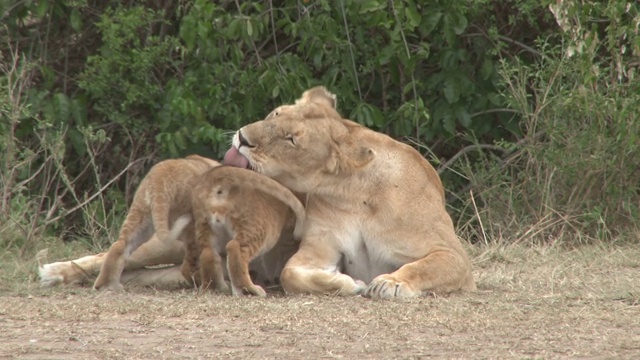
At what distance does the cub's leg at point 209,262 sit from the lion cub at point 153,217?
0.57 feet

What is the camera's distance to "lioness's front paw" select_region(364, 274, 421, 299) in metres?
4.99

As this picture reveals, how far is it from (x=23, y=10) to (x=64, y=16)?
13.1 inches

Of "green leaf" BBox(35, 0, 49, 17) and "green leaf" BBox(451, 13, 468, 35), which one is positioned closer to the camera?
"green leaf" BBox(451, 13, 468, 35)

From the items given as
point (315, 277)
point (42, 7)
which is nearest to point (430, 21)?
point (42, 7)

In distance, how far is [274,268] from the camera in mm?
5648

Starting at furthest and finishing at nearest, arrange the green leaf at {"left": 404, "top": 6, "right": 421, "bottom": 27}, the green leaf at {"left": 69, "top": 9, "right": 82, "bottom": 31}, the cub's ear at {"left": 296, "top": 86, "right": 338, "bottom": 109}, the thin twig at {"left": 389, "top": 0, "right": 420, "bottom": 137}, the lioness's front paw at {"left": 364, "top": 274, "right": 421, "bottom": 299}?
1. the green leaf at {"left": 69, "top": 9, "right": 82, "bottom": 31}
2. the thin twig at {"left": 389, "top": 0, "right": 420, "bottom": 137}
3. the green leaf at {"left": 404, "top": 6, "right": 421, "bottom": 27}
4. the cub's ear at {"left": 296, "top": 86, "right": 338, "bottom": 109}
5. the lioness's front paw at {"left": 364, "top": 274, "right": 421, "bottom": 299}

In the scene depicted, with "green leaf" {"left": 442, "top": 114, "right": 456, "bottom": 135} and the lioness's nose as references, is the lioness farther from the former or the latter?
"green leaf" {"left": 442, "top": 114, "right": 456, "bottom": 135}

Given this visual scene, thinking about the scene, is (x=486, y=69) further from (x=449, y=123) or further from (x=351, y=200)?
(x=351, y=200)

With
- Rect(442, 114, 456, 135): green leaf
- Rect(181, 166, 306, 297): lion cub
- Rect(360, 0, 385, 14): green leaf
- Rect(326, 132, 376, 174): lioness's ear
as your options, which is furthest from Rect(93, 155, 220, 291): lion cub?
Rect(442, 114, 456, 135): green leaf

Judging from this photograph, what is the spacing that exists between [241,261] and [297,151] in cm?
58

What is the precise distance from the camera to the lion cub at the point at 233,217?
512 cm

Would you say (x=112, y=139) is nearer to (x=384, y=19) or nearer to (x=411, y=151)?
(x=384, y=19)

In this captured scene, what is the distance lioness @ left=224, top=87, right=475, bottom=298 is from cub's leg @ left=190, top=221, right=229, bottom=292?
10.9 inches

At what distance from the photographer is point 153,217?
17.3 feet
